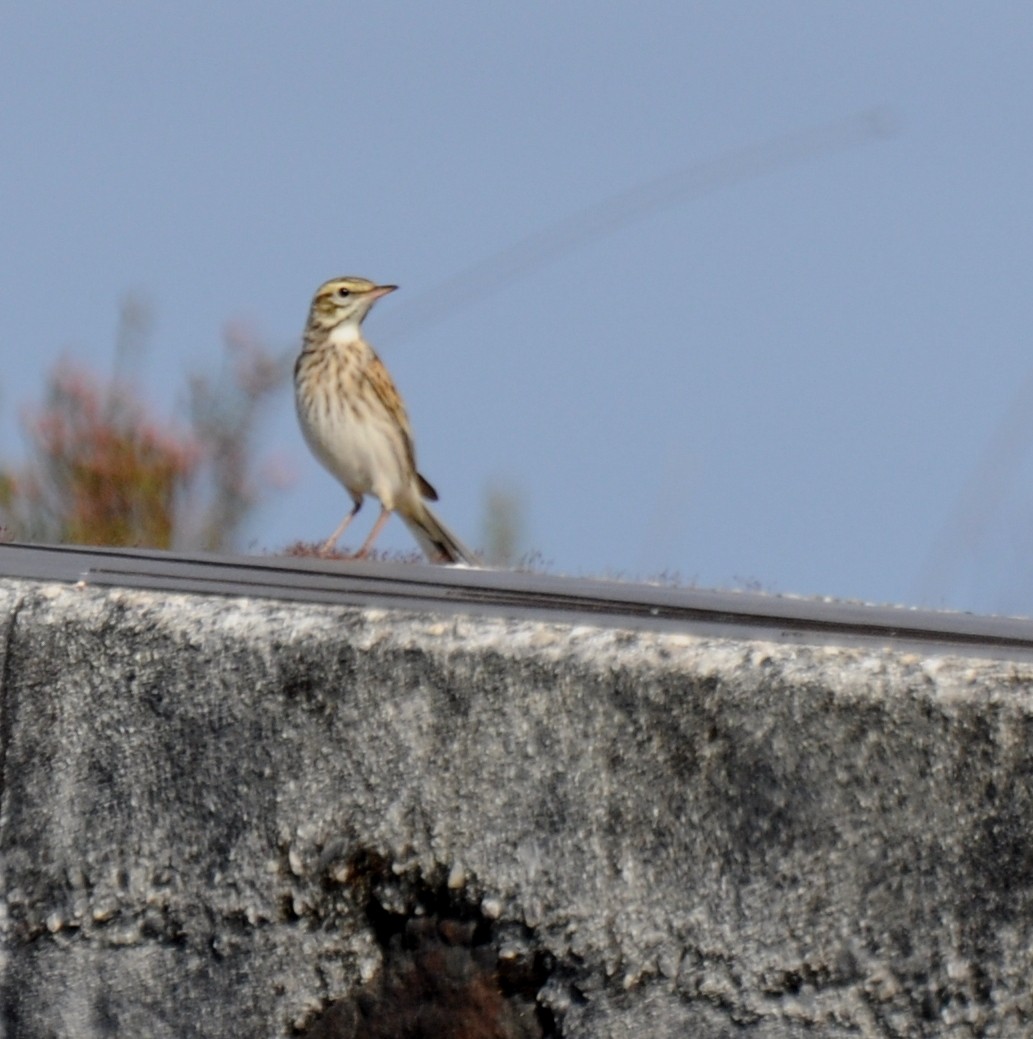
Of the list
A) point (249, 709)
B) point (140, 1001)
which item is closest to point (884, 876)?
point (249, 709)

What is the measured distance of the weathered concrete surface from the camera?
2164 millimetres

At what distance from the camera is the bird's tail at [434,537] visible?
26.4 ft

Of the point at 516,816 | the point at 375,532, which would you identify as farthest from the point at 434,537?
the point at 516,816

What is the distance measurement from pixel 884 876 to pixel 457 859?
558 millimetres

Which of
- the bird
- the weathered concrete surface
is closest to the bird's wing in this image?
the bird

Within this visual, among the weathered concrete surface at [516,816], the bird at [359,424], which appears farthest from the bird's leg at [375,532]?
the weathered concrete surface at [516,816]

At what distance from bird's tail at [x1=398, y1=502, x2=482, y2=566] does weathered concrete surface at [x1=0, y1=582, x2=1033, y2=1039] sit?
516cm

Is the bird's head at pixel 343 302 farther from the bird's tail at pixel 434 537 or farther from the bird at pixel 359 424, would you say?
the bird's tail at pixel 434 537

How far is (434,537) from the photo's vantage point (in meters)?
8.18

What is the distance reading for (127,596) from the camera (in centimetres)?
284

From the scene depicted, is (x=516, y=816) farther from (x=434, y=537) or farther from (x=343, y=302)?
(x=343, y=302)

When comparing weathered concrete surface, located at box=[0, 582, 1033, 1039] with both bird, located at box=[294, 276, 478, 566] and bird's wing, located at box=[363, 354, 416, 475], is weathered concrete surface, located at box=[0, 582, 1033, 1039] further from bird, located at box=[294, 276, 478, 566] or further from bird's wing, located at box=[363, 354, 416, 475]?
A: bird's wing, located at box=[363, 354, 416, 475]

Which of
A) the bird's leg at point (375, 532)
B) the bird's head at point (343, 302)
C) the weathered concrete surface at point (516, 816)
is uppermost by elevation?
the bird's head at point (343, 302)

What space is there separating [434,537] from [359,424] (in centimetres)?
63
